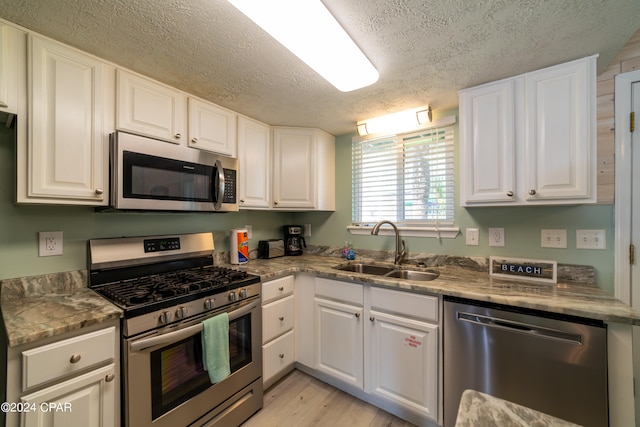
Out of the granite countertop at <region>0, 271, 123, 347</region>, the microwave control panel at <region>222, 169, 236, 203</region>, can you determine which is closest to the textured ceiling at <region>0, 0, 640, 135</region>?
the microwave control panel at <region>222, 169, 236, 203</region>

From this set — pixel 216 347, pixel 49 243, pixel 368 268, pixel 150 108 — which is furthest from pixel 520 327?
pixel 49 243

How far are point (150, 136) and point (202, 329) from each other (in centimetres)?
120

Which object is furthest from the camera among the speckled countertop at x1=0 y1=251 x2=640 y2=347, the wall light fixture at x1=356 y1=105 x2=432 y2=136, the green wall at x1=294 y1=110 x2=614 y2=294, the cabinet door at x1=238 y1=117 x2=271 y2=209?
the cabinet door at x1=238 y1=117 x2=271 y2=209

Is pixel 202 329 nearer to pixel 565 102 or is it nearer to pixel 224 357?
pixel 224 357

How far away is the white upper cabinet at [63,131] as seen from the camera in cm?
121

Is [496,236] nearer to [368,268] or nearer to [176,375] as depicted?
[368,268]

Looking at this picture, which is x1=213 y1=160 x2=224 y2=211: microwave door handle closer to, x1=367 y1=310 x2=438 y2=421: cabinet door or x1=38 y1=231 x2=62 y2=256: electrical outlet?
x1=38 y1=231 x2=62 y2=256: electrical outlet

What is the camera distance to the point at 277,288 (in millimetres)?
2012

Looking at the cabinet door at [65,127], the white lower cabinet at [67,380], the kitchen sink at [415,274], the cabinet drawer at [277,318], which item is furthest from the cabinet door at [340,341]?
the cabinet door at [65,127]

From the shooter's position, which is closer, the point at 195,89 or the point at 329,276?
the point at 195,89

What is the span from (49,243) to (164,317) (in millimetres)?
848

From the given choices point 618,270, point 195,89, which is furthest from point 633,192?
point 195,89

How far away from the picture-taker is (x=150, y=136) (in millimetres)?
1597

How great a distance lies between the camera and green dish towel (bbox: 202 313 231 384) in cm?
143
